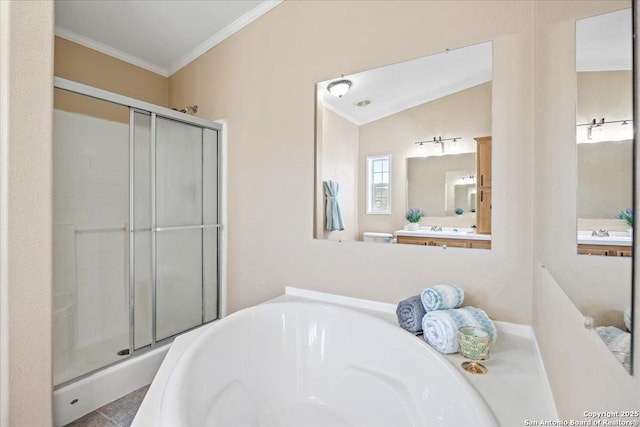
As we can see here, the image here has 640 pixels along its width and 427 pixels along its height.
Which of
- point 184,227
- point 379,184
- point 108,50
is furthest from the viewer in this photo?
point 108,50

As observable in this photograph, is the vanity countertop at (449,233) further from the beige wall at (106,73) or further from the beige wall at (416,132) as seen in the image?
the beige wall at (106,73)

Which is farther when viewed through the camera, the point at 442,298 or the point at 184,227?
the point at 184,227

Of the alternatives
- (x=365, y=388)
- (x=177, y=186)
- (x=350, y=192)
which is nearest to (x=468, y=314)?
(x=365, y=388)

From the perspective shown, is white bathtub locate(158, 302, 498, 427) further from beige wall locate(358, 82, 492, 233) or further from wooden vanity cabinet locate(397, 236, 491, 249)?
beige wall locate(358, 82, 492, 233)

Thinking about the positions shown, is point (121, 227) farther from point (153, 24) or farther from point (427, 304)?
point (427, 304)

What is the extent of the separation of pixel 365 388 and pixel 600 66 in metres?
1.42

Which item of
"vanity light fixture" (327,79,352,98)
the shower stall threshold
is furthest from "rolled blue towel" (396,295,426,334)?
the shower stall threshold

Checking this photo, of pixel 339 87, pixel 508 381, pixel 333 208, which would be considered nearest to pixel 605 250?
pixel 508 381

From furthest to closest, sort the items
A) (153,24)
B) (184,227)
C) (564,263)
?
(153,24) < (184,227) < (564,263)

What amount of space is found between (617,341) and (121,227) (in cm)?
231

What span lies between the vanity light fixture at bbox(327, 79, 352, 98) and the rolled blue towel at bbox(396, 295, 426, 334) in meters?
1.24

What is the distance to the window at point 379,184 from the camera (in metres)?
1.66

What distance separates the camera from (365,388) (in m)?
1.42

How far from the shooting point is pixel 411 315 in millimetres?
1383
